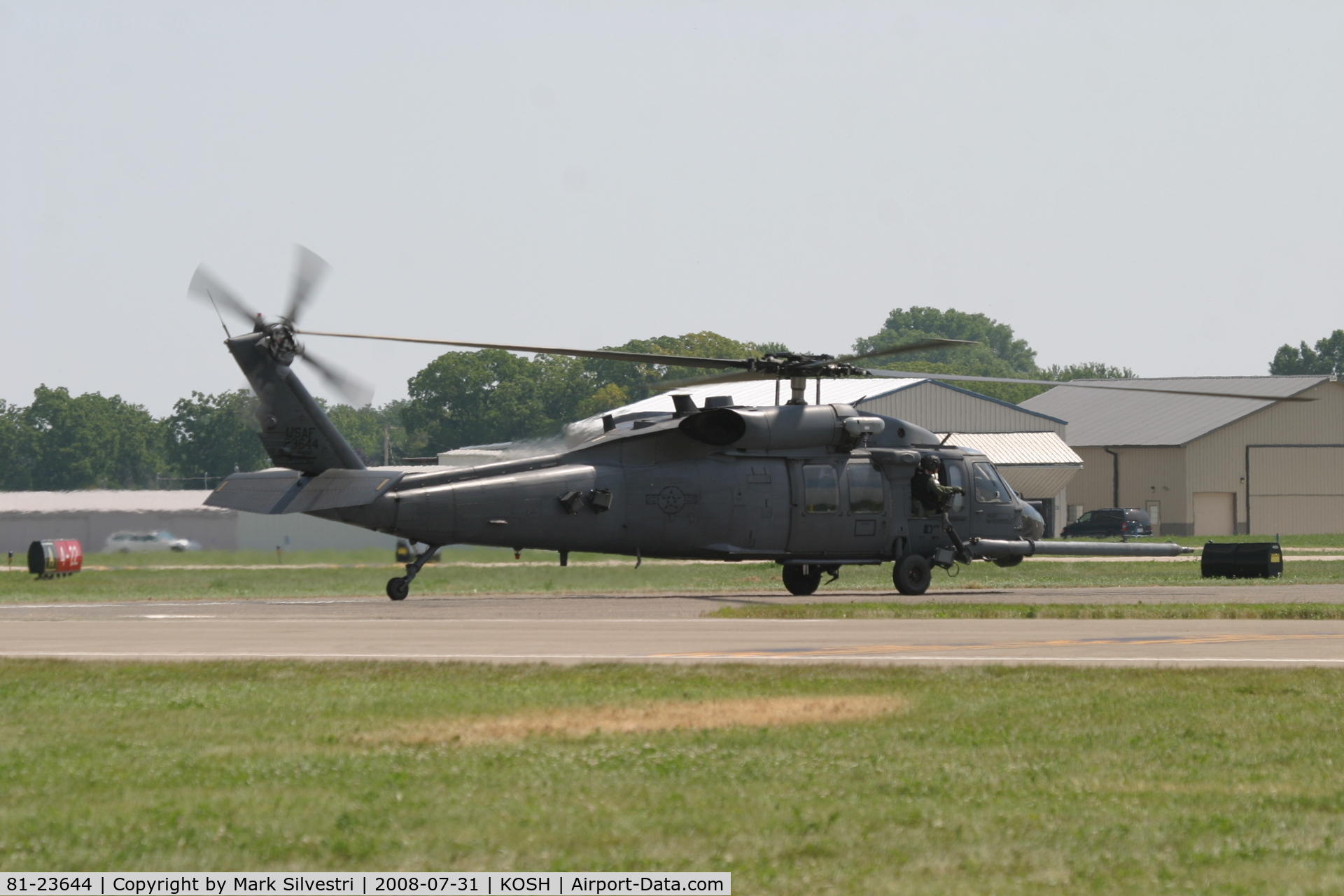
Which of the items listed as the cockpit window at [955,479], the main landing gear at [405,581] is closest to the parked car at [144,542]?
the main landing gear at [405,581]

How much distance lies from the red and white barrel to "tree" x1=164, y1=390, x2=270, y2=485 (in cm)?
9975

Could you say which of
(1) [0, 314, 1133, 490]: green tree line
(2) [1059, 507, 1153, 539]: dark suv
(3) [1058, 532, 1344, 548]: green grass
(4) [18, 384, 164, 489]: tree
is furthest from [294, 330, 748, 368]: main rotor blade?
(4) [18, 384, 164, 489]: tree

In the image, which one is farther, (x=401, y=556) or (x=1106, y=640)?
(x=401, y=556)

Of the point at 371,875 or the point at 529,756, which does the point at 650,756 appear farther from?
the point at 371,875

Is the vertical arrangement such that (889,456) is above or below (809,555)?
above

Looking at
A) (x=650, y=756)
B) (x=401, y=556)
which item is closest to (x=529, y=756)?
(x=650, y=756)

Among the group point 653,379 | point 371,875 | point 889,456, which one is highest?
point 653,379

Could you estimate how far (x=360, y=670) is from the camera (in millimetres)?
17484

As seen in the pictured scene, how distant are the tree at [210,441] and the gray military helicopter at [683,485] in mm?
121694

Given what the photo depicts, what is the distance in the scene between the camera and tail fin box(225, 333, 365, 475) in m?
30.8

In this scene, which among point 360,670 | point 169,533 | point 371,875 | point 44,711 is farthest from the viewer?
point 169,533

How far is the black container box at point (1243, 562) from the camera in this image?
4028cm

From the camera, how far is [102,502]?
94.0 metres

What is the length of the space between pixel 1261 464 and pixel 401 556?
72.8 meters
